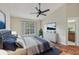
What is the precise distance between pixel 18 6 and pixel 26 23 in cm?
35

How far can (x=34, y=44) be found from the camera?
2387 mm

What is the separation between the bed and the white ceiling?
1.36ft

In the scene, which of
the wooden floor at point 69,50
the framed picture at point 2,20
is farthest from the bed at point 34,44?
the framed picture at point 2,20

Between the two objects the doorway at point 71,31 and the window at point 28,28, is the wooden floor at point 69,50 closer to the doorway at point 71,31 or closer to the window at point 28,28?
the doorway at point 71,31

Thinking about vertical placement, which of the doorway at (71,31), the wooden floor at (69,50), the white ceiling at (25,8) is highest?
the white ceiling at (25,8)

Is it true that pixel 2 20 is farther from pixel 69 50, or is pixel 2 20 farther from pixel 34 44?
pixel 69 50

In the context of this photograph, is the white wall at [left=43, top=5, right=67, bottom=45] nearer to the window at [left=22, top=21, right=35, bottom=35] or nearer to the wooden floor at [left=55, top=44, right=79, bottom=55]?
the wooden floor at [left=55, top=44, right=79, bottom=55]

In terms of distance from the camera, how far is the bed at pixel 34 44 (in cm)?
236

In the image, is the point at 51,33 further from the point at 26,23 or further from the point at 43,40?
the point at 26,23

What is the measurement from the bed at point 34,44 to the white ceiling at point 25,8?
413mm

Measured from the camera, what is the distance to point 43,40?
243cm

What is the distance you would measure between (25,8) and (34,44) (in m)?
0.68

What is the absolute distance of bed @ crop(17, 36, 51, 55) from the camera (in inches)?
93.0
